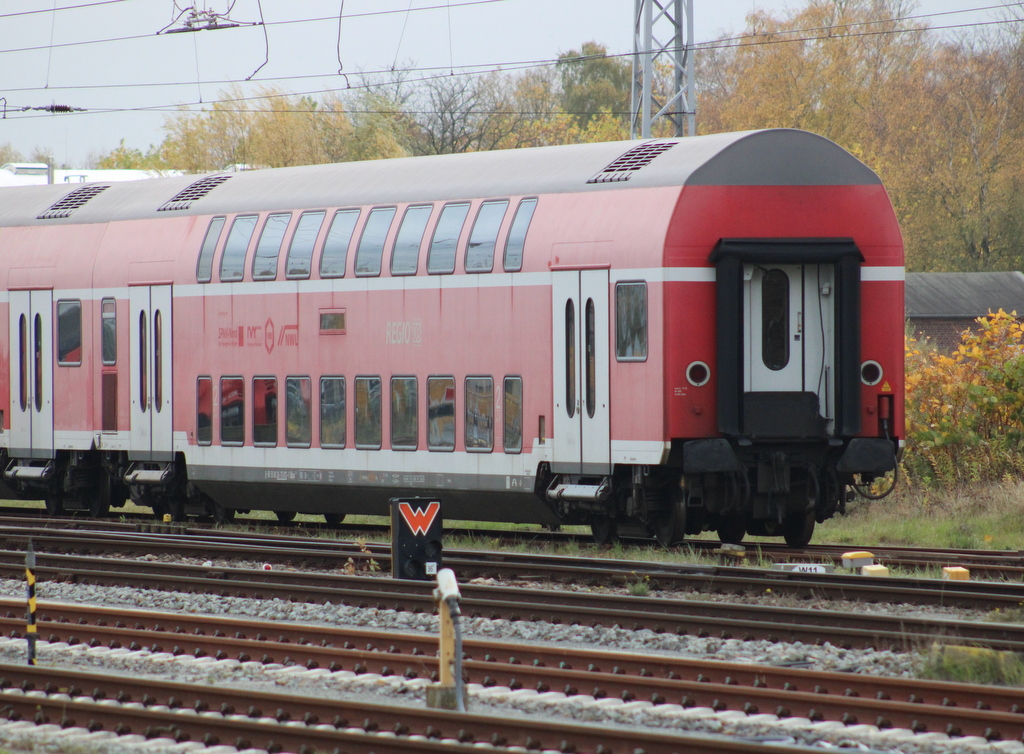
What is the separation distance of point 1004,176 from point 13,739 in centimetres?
5155

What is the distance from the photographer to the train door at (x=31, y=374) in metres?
19.3

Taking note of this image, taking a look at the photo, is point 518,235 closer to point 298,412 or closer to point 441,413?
point 441,413

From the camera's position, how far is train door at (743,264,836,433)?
14227 mm

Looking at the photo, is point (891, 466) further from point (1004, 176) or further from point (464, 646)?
point (1004, 176)

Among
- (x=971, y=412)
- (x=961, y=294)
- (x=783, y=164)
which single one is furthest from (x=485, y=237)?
(x=961, y=294)

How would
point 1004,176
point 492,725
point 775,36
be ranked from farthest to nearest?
point 775,36, point 1004,176, point 492,725

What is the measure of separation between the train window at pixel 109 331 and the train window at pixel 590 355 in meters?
7.22

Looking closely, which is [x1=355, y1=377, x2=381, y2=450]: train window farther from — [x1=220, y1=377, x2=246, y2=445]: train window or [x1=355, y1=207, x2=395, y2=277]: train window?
[x1=220, y1=377, x2=246, y2=445]: train window

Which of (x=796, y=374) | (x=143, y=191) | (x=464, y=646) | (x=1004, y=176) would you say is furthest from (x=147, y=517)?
(x=1004, y=176)

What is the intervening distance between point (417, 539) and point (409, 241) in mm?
4748

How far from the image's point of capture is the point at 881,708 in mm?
7379

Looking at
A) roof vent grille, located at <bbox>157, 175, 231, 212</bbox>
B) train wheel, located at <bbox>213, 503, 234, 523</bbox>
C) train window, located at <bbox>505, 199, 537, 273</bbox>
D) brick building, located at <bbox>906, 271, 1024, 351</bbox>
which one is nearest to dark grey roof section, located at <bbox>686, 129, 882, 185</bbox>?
train window, located at <bbox>505, 199, 537, 273</bbox>

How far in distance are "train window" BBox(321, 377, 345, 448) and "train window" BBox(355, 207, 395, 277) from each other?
4.30 feet

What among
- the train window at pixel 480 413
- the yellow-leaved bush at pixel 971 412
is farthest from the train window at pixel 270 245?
the yellow-leaved bush at pixel 971 412
